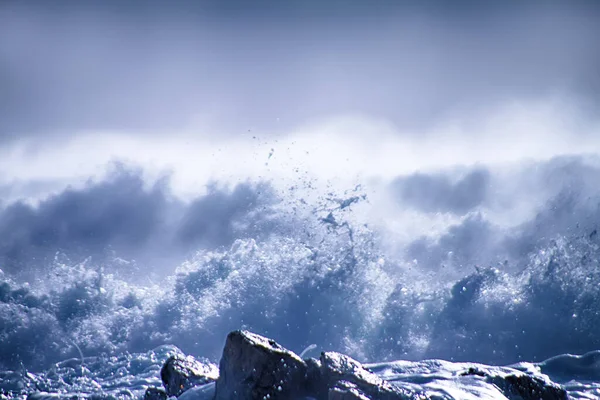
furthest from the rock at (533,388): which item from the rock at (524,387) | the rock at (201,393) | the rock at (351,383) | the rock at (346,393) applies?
the rock at (201,393)

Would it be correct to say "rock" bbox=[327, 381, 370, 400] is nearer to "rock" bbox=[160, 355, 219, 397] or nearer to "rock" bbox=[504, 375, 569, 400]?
"rock" bbox=[160, 355, 219, 397]

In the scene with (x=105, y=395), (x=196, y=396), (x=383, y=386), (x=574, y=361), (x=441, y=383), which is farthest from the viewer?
(x=574, y=361)

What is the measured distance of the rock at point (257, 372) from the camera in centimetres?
1049

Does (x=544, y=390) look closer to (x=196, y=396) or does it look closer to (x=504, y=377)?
(x=504, y=377)

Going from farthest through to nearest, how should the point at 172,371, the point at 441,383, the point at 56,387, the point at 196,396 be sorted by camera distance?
the point at 56,387, the point at 172,371, the point at 441,383, the point at 196,396

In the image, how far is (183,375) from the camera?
1326 cm

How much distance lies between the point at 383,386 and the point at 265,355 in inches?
91.8

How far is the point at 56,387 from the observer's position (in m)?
37.3

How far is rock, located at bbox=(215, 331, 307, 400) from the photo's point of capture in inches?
413

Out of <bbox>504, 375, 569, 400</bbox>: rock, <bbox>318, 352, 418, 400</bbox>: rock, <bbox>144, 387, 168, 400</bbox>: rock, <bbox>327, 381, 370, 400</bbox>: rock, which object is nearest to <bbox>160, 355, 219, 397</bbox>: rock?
<bbox>144, 387, 168, 400</bbox>: rock

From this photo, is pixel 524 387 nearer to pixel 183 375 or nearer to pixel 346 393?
pixel 346 393

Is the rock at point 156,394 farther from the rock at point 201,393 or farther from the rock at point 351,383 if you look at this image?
the rock at point 351,383

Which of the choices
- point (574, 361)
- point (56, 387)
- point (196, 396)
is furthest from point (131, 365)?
point (196, 396)

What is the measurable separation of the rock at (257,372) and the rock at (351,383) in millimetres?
494
